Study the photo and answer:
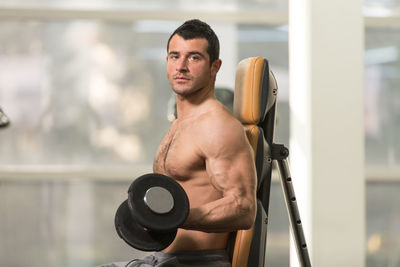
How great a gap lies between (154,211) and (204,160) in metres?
0.30

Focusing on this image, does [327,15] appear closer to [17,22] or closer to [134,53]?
[134,53]

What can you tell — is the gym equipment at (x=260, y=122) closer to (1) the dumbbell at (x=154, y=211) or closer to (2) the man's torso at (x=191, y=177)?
(2) the man's torso at (x=191, y=177)

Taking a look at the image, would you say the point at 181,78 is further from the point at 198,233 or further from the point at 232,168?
the point at 198,233

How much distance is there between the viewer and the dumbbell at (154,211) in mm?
1342

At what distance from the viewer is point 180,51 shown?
1636mm

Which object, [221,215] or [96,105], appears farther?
[96,105]

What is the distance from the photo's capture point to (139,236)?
55.8 inches

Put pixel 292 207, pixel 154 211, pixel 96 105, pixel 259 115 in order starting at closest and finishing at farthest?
pixel 154 211 < pixel 259 115 < pixel 292 207 < pixel 96 105

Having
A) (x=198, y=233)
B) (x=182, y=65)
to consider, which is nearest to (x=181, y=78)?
(x=182, y=65)

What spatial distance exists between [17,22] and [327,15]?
2.28m

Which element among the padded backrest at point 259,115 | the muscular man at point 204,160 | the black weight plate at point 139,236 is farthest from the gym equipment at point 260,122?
the black weight plate at point 139,236

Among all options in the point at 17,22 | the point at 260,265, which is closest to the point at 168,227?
the point at 260,265

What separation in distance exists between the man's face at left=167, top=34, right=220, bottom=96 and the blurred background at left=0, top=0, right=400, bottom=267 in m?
2.61

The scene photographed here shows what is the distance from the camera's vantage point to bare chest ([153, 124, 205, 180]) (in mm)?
1610
